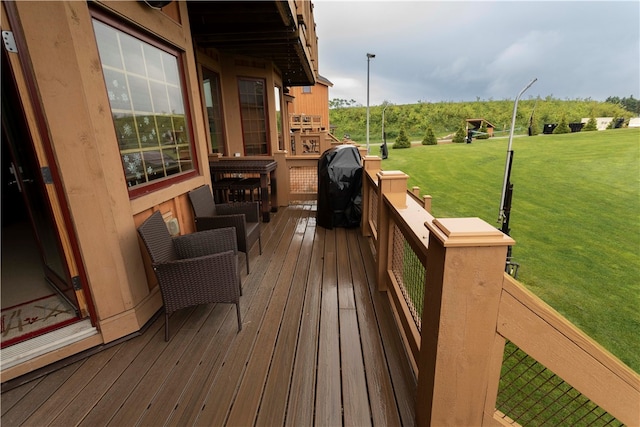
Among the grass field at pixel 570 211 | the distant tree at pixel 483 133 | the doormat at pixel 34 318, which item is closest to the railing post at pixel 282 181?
the doormat at pixel 34 318

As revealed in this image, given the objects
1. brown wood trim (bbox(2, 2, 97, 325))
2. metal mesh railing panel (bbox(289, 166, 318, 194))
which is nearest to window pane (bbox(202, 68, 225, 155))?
metal mesh railing panel (bbox(289, 166, 318, 194))

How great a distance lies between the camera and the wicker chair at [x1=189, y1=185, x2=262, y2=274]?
9.30ft

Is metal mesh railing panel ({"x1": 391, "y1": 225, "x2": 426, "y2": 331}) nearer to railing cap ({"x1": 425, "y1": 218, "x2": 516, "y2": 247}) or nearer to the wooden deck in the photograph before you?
the wooden deck

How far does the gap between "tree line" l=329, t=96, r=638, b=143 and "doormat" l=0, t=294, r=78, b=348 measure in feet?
98.0

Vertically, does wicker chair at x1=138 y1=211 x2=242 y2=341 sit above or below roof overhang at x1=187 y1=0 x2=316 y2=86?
below

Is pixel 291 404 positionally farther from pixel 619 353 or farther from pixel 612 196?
pixel 612 196

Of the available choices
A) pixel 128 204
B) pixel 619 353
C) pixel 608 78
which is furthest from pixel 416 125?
pixel 128 204

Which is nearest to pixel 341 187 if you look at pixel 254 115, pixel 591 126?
pixel 254 115

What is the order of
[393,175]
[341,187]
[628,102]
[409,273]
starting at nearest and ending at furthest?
1. [409,273]
2. [393,175]
3. [341,187]
4. [628,102]

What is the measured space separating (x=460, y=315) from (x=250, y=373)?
1.29m

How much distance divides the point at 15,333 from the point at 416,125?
36381mm

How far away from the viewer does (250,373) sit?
1725 millimetres

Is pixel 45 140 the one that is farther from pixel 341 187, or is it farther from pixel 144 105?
pixel 341 187

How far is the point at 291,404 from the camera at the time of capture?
1529 mm
